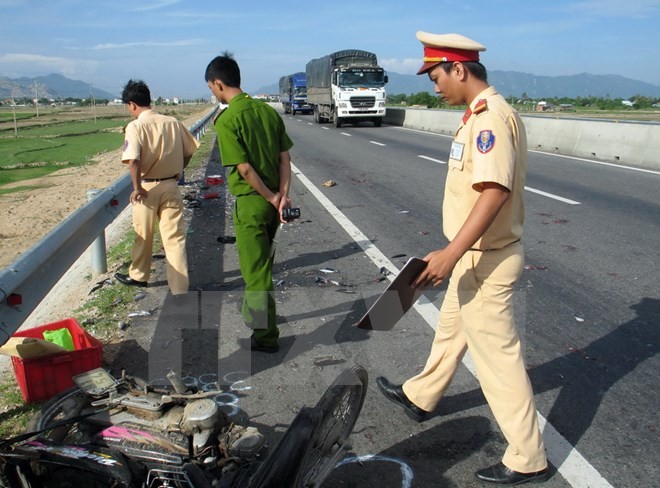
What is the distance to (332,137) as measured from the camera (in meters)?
24.8

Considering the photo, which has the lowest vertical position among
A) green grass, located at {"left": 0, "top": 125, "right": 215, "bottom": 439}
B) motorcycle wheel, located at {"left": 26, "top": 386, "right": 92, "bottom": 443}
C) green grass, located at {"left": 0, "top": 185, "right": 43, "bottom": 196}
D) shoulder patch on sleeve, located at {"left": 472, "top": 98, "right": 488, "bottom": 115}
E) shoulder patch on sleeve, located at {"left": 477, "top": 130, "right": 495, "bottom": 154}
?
green grass, located at {"left": 0, "top": 185, "right": 43, "bottom": 196}

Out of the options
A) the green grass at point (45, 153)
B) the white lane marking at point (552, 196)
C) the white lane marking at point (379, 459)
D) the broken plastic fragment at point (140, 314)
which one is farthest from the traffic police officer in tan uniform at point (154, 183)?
the green grass at point (45, 153)

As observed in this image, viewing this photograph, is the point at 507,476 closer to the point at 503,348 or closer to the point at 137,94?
the point at 503,348

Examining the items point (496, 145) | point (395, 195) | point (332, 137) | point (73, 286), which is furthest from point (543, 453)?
point (332, 137)

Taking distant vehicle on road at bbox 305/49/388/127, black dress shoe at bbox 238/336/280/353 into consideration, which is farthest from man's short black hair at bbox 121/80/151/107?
distant vehicle on road at bbox 305/49/388/127

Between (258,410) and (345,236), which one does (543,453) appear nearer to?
(258,410)

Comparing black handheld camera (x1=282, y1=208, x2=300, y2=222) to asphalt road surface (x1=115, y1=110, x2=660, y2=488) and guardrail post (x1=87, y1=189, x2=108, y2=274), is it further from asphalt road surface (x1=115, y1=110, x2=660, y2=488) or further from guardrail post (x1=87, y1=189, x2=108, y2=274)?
guardrail post (x1=87, y1=189, x2=108, y2=274)

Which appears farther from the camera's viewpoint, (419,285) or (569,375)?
(569,375)

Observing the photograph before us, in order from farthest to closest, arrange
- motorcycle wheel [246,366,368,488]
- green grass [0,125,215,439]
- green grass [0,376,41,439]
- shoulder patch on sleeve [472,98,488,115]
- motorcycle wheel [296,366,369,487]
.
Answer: green grass [0,125,215,439]
green grass [0,376,41,439]
shoulder patch on sleeve [472,98,488,115]
motorcycle wheel [296,366,369,487]
motorcycle wheel [246,366,368,488]

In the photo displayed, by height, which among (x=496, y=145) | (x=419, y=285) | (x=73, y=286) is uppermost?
(x=496, y=145)

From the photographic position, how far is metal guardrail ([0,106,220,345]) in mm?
3131

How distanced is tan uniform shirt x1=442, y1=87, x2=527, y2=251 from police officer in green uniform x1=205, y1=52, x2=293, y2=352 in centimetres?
175

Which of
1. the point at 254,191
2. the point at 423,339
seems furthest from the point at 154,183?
the point at 423,339

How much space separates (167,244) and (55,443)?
11.4ft
